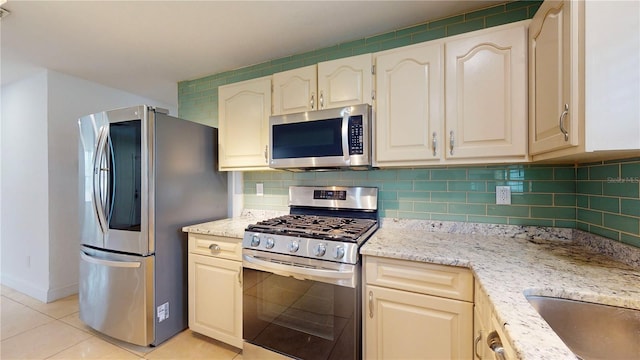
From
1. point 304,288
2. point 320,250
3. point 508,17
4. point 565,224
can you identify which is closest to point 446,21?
point 508,17

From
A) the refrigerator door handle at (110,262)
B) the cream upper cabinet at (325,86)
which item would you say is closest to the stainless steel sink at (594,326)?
the cream upper cabinet at (325,86)

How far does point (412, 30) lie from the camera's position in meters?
1.90

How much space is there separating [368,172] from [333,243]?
2.54 feet

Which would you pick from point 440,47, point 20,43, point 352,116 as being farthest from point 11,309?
point 440,47

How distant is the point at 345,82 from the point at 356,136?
399 mm

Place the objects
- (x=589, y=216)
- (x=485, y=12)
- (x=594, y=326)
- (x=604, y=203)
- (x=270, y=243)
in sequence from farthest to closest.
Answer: (x=485, y=12)
(x=270, y=243)
(x=589, y=216)
(x=604, y=203)
(x=594, y=326)

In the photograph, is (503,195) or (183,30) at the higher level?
(183,30)

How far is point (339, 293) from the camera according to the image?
1.41 metres

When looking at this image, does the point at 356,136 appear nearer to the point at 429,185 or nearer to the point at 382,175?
the point at 382,175

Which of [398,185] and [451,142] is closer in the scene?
[451,142]

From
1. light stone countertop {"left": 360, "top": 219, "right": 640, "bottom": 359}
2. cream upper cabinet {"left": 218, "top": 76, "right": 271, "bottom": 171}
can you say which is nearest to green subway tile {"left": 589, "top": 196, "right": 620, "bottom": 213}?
light stone countertop {"left": 360, "top": 219, "right": 640, "bottom": 359}

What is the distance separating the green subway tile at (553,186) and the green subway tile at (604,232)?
25cm

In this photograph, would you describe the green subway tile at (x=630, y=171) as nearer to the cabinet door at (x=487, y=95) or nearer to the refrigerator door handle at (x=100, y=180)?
the cabinet door at (x=487, y=95)

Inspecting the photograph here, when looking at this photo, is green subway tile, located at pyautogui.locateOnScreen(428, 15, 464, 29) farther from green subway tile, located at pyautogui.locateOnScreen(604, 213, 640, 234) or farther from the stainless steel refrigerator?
the stainless steel refrigerator
